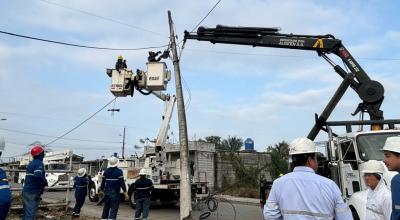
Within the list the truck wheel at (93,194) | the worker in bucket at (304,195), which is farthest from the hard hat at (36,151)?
the truck wheel at (93,194)

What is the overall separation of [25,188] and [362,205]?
6.84 meters

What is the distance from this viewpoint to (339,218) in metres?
3.55

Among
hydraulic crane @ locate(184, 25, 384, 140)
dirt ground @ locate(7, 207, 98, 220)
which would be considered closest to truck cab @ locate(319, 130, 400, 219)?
hydraulic crane @ locate(184, 25, 384, 140)

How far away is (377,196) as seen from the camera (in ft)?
16.6

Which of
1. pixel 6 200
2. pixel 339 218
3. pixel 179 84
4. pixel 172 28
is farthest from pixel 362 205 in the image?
pixel 172 28

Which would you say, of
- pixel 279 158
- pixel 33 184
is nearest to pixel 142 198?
→ pixel 33 184

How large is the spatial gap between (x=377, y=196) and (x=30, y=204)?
7.24 metres

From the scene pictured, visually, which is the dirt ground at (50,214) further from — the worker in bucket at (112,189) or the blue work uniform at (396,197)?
the blue work uniform at (396,197)

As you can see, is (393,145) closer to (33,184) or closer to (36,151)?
(36,151)

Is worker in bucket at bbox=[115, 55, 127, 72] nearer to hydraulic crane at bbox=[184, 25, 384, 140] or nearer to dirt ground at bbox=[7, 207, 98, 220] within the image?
hydraulic crane at bbox=[184, 25, 384, 140]

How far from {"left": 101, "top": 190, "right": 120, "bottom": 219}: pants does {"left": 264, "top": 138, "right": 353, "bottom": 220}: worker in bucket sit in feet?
30.7

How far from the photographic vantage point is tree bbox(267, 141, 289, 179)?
3002 cm

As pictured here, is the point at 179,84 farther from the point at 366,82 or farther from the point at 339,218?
the point at 339,218

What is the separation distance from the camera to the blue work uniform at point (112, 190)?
41.0ft
